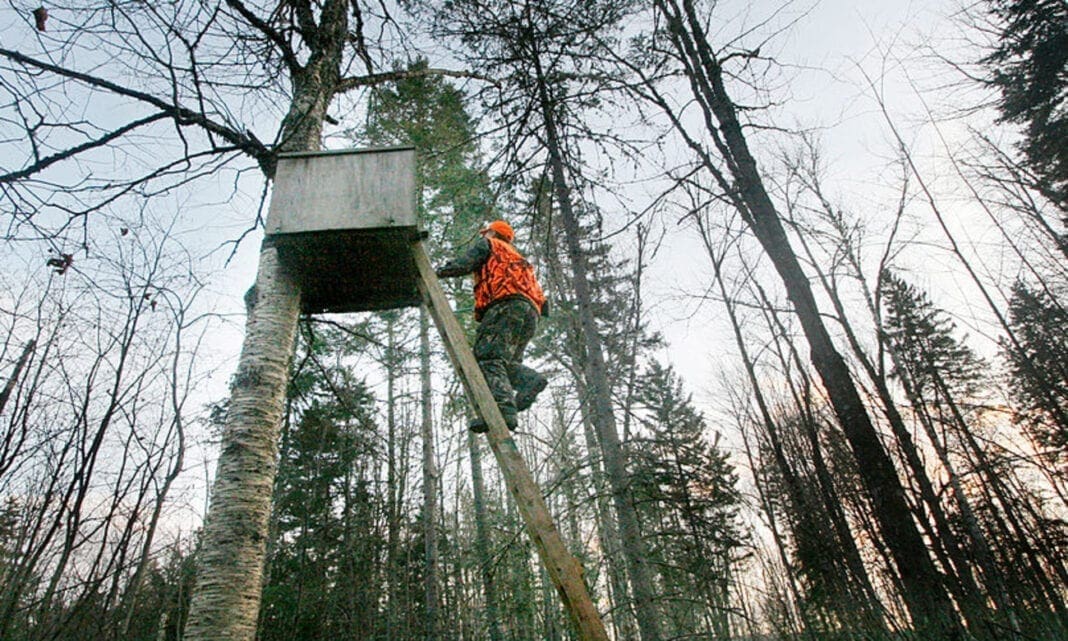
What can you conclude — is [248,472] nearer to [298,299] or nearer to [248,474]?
[248,474]

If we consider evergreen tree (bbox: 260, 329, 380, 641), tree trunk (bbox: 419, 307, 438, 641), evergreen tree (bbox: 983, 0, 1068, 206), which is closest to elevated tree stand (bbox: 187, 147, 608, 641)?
tree trunk (bbox: 419, 307, 438, 641)

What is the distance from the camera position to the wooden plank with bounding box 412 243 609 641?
5.79 ft

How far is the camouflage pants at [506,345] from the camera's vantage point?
141 inches

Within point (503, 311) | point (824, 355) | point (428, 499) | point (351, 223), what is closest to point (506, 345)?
point (503, 311)

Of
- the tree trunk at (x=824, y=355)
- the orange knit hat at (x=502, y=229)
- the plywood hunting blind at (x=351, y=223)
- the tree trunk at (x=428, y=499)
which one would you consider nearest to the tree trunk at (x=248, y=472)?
the plywood hunting blind at (x=351, y=223)

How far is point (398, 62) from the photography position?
20.9 feet

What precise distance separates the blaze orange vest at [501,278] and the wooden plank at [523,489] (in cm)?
76

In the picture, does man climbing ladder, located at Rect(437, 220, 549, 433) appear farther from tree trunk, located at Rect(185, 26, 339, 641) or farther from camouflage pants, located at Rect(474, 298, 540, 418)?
tree trunk, located at Rect(185, 26, 339, 641)

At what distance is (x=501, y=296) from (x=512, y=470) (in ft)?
5.99

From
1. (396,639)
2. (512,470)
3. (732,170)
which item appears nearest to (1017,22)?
(732,170)

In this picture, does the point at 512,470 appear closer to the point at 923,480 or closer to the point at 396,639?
the point at 923,480

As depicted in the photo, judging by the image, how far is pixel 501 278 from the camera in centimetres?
388

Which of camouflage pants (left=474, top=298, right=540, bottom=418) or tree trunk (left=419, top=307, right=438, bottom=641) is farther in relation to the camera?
tree trunk (left=419, top=307, right=438, bottom=641)

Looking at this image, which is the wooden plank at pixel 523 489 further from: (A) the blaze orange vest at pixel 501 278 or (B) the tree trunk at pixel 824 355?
(B) the tree trunk at pixel 824 355
